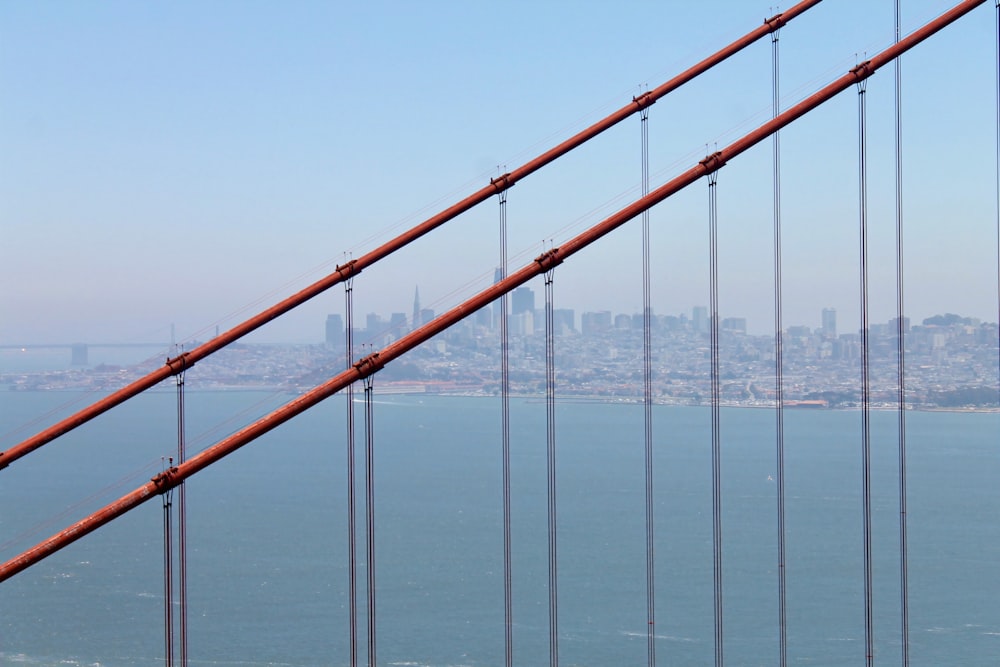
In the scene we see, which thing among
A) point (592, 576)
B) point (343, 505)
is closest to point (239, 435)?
point (592, 576)

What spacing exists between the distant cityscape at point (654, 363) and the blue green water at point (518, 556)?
13162 millimetres

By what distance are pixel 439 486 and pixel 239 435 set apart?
58.5 metres

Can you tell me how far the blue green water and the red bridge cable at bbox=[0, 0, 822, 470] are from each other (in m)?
1.47

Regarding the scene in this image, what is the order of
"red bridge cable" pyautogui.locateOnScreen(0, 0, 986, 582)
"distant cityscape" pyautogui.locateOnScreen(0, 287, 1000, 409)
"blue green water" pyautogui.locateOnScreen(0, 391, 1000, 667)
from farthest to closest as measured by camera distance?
"distant cityscape" pyautogui.locateOnScreen(0, 287, 1000, 409), "blue green water" pyautogui.locateOnScreen(0, 391, 1000, 667), "red bridge cable" pyautogui.locateOnScreen(0, 0, 986, 582)

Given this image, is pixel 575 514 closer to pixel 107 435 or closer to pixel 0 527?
pixel 0 527

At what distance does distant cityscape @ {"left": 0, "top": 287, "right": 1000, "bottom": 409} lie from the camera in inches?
3986

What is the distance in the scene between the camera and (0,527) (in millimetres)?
54844

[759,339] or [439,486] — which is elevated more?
[759,339]

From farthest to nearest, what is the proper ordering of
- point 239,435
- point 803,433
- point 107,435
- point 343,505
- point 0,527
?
point 107,435, point 803,433, point 343,505, point 0,527, point 239,435

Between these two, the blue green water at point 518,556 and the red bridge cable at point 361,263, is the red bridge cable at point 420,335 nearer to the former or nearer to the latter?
the red bridge cable at point 361,263

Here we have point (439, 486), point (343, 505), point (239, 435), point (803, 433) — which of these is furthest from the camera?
point (803, 433)

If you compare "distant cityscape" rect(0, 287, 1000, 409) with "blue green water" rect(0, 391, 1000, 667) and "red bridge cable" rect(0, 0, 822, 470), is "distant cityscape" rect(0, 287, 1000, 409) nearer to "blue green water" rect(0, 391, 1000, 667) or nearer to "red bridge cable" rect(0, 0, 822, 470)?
"blue green water" rect(0, 391, 1000, 667)

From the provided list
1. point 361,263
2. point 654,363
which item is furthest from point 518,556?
point 654,363

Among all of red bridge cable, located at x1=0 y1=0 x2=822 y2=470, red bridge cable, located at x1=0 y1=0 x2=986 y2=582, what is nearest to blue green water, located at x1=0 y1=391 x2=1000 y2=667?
red bridge cable, located at x1=0 y1=0 x2=822 y2=470
